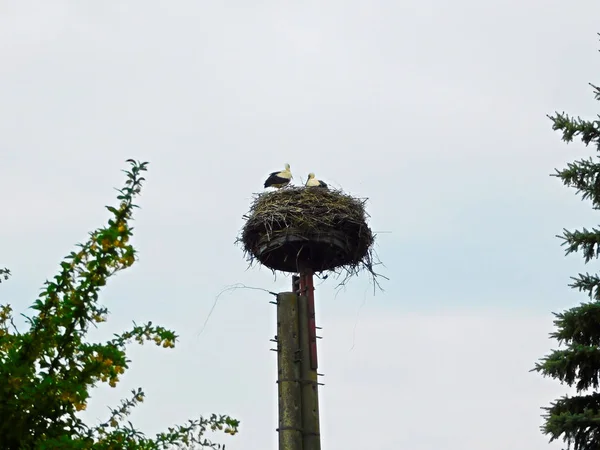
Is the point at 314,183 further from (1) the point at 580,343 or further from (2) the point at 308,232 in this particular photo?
(1) the point at 580,343

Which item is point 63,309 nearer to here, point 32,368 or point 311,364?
point 32,368

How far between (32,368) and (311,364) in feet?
24.7

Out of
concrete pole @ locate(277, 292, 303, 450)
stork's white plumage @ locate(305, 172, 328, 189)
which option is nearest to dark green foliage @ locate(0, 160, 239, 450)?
concrete pole @ locate(277, 292, 303, 450)

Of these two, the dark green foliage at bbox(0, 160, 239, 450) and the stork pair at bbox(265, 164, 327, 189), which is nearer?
the dark green foliage at bbox(0, 160, 239, 450)

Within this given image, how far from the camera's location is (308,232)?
11.9 meters

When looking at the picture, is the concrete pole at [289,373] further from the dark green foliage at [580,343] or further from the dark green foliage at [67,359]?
the dark green foliage at [67,359]

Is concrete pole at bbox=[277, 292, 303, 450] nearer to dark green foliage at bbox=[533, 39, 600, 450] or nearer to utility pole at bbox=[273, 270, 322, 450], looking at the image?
utility pole at bbox=[273, 270, 322, 450]

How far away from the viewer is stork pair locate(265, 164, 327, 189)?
1330 cm

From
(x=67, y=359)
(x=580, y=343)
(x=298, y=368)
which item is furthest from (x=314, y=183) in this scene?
(x=67, y=359)

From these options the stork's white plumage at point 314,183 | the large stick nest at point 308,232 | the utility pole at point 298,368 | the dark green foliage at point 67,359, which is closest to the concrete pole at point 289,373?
the utility pole at point 298,368

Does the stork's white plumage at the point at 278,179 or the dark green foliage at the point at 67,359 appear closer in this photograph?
the dark green foliage at the point at 67,359

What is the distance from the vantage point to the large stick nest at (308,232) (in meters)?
12.0

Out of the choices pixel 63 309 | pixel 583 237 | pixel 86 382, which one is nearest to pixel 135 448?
pixel 86 382

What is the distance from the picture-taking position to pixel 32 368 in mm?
3961
